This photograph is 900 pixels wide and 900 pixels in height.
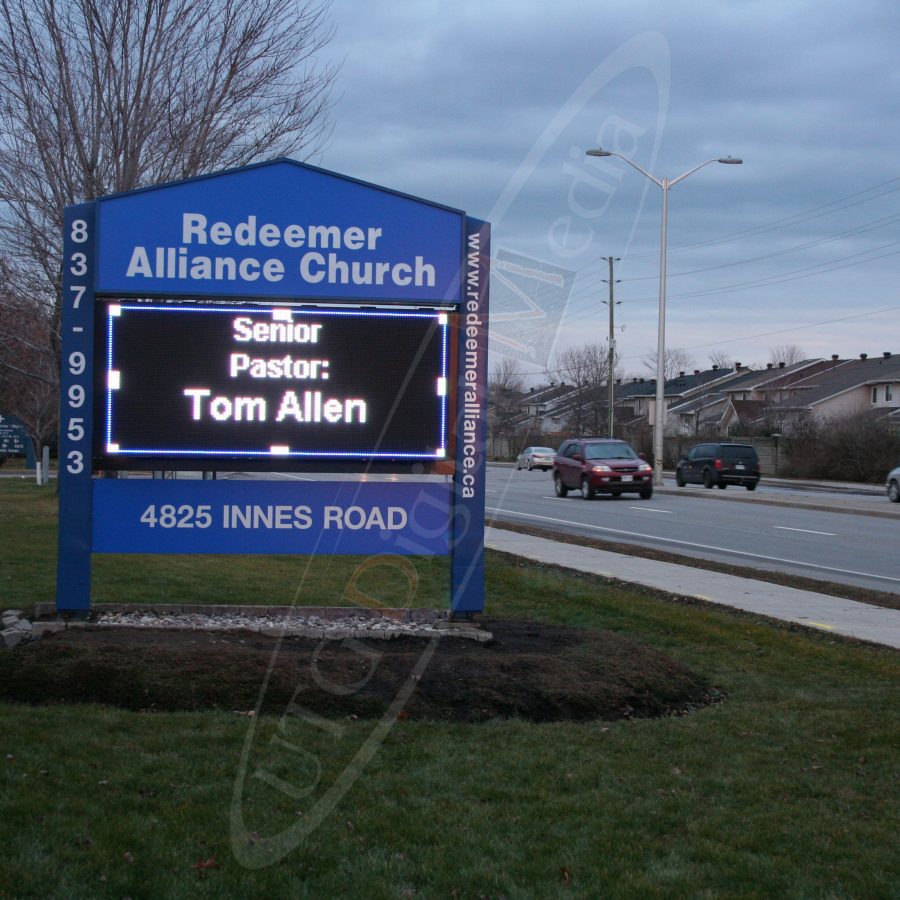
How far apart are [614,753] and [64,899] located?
9.80 feet

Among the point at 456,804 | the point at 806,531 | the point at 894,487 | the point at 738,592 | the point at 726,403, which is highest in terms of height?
the point at 726,403

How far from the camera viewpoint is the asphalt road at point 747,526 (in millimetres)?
17203

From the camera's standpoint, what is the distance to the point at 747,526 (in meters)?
23.8

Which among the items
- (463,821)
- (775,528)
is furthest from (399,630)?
(775,528)

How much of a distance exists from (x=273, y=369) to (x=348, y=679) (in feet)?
8.80

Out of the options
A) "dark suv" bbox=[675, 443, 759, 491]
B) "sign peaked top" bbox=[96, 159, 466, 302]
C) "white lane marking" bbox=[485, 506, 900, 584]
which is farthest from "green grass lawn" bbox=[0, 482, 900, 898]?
"dark suv" bbox=[675, 443, 759, 491]

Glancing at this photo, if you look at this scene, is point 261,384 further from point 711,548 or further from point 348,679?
point 711,548

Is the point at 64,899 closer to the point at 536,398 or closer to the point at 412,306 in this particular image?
the point at 412,306

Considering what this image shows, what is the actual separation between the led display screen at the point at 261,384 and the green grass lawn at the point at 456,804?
2.59 m

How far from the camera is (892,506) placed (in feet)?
100

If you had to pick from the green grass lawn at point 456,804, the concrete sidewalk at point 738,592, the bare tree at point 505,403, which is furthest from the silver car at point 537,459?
the green grass lawn at point 456,804

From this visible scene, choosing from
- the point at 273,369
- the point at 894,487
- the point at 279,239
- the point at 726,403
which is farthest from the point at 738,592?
the point at 726,403

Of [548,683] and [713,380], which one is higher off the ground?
[713,380]

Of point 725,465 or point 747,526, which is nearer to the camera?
point 747,526
